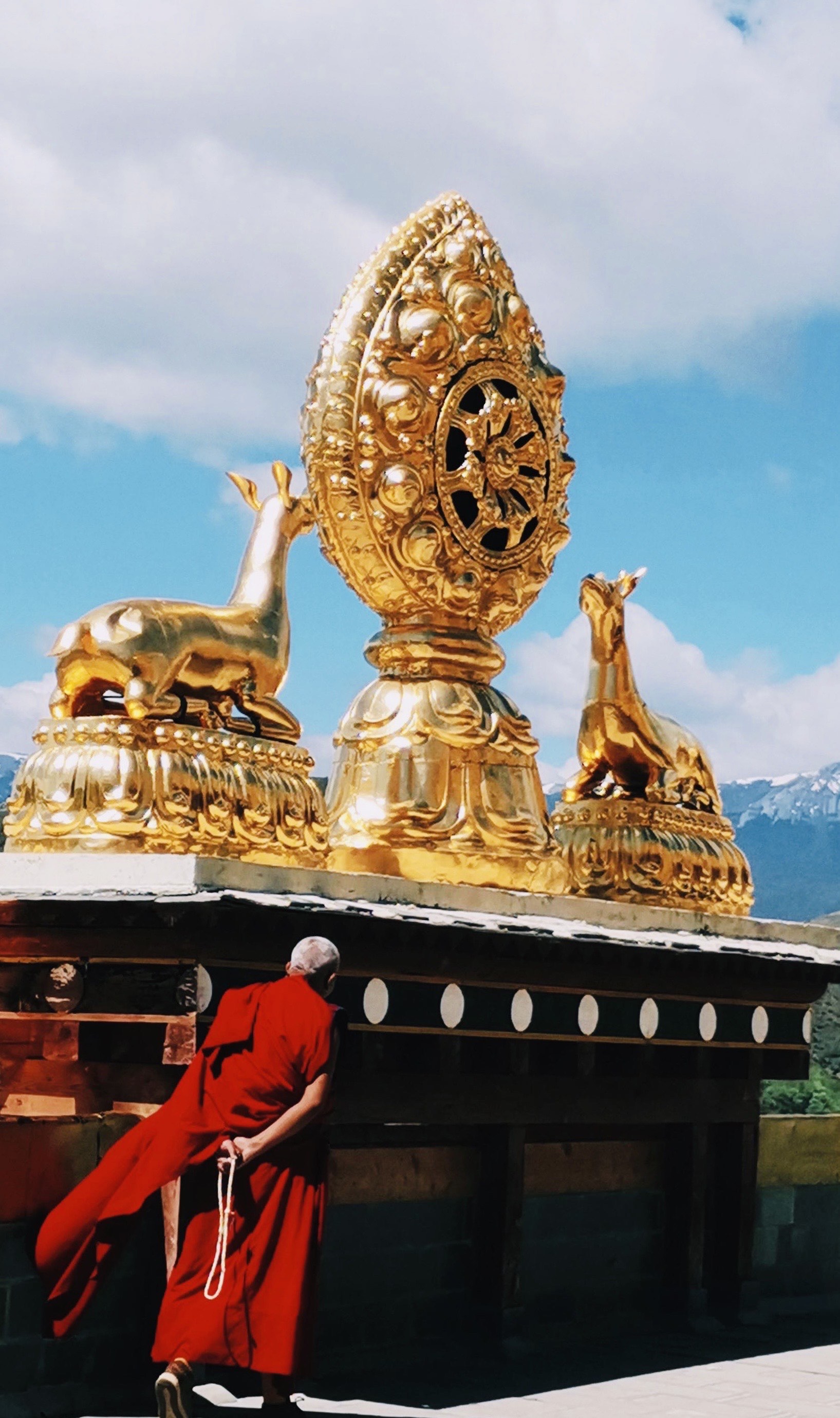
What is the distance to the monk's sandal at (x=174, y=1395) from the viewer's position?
6.64m

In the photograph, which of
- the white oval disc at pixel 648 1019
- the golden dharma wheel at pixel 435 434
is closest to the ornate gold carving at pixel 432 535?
the golden dharma wheel at pixel 435 434

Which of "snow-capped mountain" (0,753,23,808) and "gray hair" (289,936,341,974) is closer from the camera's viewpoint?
"gray hair" (289,936,341,974)

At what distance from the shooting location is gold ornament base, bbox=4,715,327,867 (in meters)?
8.62

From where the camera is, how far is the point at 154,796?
340 inches

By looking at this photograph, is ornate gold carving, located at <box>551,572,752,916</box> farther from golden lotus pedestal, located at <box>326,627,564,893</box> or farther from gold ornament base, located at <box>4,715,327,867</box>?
gold ornament base, located at <box>4,715,327,867</box>

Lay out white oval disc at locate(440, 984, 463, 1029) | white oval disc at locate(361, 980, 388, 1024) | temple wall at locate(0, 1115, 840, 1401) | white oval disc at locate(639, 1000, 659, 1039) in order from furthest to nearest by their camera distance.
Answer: white oval disc at locate(639, 1000, 659, 1039) < white oval disc at locate(440, 984, 463, 1029) < white oval disc at locate(361, 980, 388, 1024) < temple wall at locate(0, 1115, 840, 1401)

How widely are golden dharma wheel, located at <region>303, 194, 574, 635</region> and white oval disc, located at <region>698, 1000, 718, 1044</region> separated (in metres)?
2.37

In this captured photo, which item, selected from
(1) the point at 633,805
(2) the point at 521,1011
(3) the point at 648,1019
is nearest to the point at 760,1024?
(3) the point at 648,1019

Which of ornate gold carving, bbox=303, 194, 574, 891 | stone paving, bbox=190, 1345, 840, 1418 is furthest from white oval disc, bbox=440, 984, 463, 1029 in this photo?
stone paving, bbox=190, 1345, 840, 1418

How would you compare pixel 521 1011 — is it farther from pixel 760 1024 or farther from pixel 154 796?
pixel 760 1024

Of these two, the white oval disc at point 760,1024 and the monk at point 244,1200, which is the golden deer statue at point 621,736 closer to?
the white oval disc at point 760,1024

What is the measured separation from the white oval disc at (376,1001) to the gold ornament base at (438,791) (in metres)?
1.59

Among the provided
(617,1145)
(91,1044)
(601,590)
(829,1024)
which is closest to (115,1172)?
(91,1044)

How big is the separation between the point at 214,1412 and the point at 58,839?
2481 mm
